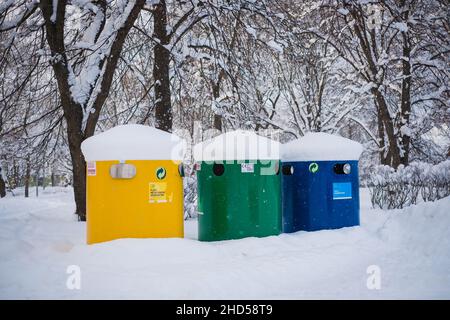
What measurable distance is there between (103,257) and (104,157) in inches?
42.0

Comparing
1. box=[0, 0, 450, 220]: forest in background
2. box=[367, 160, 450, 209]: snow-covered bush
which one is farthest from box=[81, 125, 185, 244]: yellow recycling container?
box=[367, 160, 450, 209]: snow-covered bush

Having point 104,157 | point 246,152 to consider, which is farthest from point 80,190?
point 246,152

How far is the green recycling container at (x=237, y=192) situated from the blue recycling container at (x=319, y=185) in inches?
27.1

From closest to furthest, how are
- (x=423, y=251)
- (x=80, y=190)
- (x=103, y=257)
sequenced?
1. (x=103, y=257)
2. (x=423, y=251)
3. (x=80, y=190)

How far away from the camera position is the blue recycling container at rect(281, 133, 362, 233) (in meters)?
5.69

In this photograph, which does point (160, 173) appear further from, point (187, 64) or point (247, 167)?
point (187, 64)

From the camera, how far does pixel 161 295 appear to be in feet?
11.0

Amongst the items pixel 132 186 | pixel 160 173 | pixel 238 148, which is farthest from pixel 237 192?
pixel 132 186

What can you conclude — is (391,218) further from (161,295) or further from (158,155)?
(161,295)

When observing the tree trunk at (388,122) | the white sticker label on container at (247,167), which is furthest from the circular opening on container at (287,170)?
the tree trunk at (388,122)

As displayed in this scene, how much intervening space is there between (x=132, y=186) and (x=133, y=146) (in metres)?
0.42

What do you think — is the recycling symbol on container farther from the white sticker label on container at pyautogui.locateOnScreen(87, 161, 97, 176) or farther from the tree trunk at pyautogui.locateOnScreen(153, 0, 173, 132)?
the tree trunk at pyautogui.locateOnScreen(153, 0, 173, 132)

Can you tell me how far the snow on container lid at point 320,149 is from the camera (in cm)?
575

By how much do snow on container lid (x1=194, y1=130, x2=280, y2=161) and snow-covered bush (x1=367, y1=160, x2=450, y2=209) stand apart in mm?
4318
